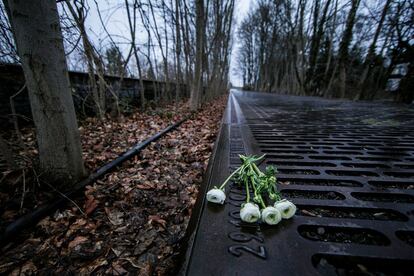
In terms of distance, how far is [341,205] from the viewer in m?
0.85

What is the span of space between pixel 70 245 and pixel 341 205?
1.50m

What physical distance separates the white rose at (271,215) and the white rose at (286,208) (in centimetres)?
3

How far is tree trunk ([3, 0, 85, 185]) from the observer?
51.9 inches

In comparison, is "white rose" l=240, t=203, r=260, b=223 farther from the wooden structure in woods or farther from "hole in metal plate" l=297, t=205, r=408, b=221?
the wooden structure in woods

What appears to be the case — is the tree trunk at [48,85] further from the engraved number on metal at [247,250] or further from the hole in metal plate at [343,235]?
the hole in metal plate at [343,235]

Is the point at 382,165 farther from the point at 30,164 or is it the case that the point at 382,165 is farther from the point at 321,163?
the point at 30,164

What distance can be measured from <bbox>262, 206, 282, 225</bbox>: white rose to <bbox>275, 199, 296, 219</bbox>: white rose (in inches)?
1.2

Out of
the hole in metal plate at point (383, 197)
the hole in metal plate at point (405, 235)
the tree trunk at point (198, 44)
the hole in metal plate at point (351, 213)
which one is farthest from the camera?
the tree trunk at point (198, 44)

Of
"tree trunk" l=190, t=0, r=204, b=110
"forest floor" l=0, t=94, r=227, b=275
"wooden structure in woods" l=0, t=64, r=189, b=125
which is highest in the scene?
"tree trunk" l=190, t=0, r=204, b=110

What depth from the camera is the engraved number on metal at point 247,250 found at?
1.94ft

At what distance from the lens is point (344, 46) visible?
39.4 ft

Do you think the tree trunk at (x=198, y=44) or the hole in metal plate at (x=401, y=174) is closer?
the hole in metal plate at (x=401, y=174)

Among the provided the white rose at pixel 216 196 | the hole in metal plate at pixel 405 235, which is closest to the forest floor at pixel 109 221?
the white rose at pixel 216 196

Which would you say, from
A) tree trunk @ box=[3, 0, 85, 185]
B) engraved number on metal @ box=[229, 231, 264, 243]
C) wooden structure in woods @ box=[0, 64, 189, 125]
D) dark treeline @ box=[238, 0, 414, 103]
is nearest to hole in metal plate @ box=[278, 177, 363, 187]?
engraved number on metal @ box=[229, 231, 264, 243]
